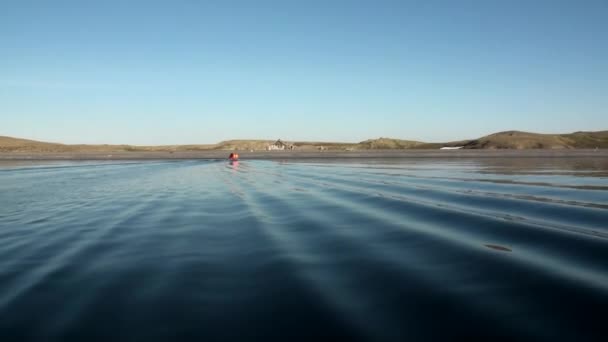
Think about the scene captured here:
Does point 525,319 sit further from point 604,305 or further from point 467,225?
point 467,225

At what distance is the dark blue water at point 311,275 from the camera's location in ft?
10.8

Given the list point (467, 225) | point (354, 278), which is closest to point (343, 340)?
point (354, 278)

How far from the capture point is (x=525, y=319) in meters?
3.29

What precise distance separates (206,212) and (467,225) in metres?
6.67

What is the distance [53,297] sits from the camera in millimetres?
4109

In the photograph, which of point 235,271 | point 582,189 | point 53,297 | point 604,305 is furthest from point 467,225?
point 582,189

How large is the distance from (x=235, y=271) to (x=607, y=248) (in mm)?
5558

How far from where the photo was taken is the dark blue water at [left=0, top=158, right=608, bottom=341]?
130 inches

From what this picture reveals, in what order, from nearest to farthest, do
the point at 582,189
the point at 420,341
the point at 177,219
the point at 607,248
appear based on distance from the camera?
the point at 420,341, the point at 607,248, the point at 177,219, the point at 582,189

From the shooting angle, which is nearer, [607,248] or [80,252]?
[607,248]

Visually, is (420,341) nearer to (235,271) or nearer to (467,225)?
(235,271)

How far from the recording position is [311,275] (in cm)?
470

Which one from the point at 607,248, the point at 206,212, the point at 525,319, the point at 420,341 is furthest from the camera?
the point at 206,212

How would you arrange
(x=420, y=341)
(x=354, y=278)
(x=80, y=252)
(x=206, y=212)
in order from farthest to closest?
(x=206, y=212) → (x=80, y=252) → (x=354, y=278) → (x=420, y=341)
